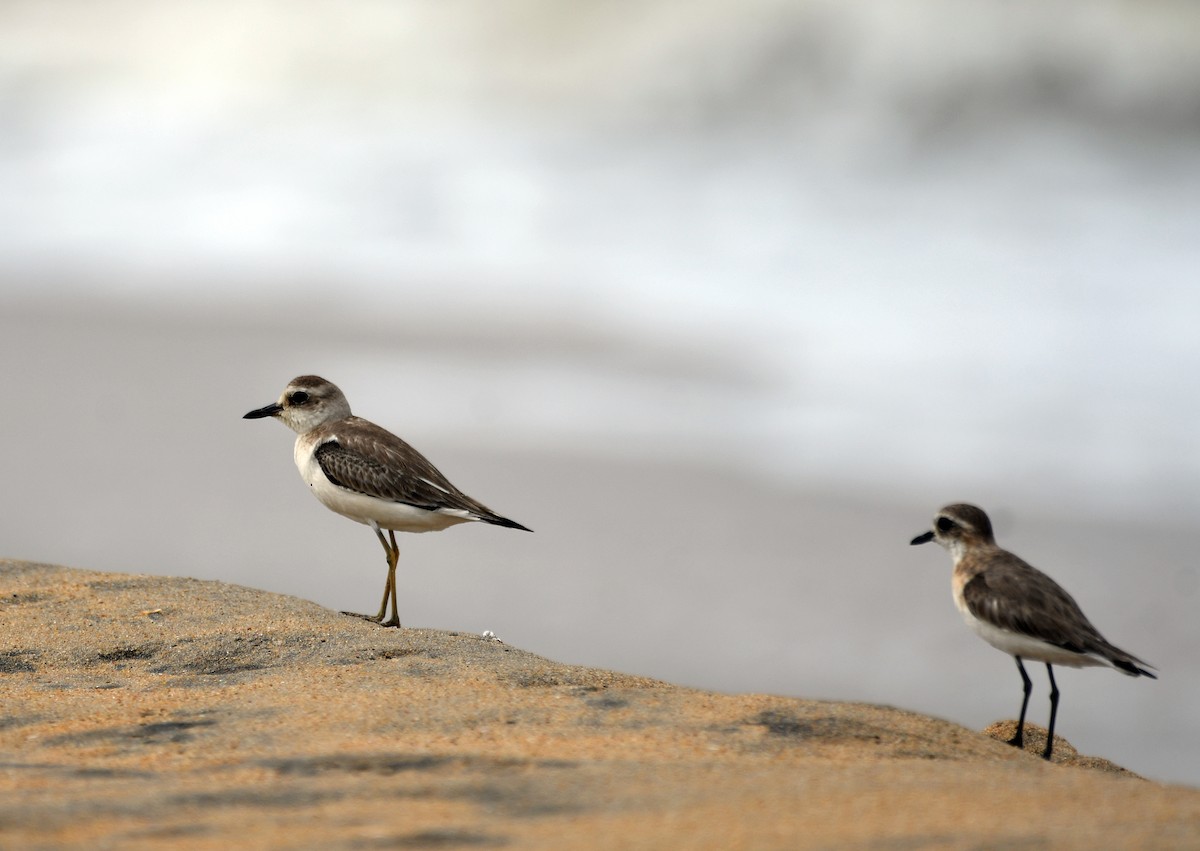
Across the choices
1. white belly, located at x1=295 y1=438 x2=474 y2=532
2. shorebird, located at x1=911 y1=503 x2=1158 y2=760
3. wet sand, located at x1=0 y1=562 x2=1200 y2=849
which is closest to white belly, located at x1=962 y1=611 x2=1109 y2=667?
shorebird, located at x1=911 y1=503 x2=1158 y2=760

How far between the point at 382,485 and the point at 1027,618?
366 cm

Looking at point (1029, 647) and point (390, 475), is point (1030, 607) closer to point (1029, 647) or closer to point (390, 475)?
point (1029, 647)

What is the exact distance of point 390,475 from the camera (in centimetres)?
761

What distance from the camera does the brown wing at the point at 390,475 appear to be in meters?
7.61

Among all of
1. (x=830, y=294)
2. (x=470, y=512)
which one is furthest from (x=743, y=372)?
(x=470, y=512)

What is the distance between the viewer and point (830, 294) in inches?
753

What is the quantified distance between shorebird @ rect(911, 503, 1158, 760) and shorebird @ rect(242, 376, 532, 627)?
8.56 feet

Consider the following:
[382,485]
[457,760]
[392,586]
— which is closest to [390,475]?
[382,485]

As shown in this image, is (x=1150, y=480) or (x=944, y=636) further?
(x=1150, y=480)

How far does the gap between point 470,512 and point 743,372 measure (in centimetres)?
985

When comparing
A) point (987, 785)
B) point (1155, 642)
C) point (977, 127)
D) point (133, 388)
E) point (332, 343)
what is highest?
point (977, 127)

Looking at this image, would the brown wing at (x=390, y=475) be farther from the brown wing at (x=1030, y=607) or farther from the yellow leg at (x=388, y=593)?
the brown wing at (x=1030, y=607)

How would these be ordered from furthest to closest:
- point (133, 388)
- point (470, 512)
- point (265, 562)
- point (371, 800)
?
1. point (133, 388)
2. point (265, 562)
3. point (470, 512)
4. point (371, 800)

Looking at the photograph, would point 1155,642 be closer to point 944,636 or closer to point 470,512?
point 944,636
